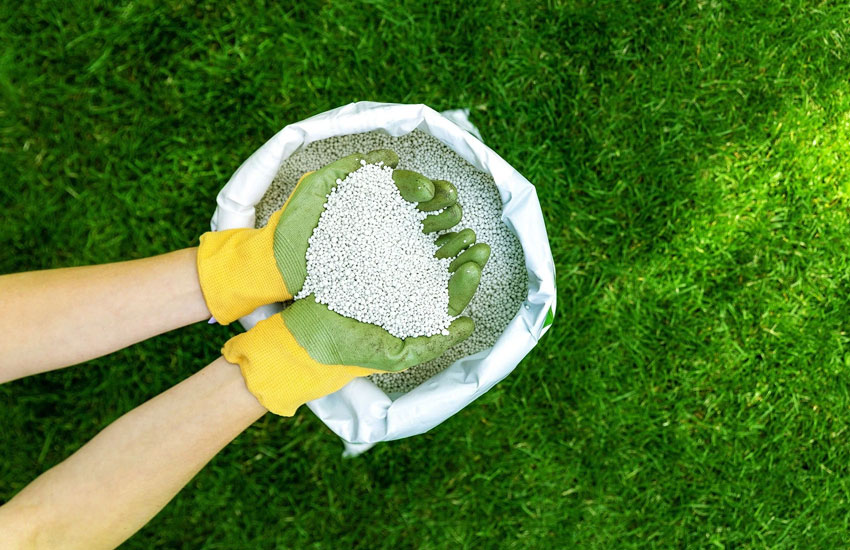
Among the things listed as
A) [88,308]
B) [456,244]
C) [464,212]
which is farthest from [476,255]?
[88,308]

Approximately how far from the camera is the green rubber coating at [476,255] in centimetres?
85

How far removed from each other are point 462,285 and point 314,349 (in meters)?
0.23

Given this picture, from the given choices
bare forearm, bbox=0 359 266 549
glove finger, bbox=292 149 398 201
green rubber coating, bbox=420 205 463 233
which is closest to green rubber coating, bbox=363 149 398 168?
glove finger, bbox=292 149 398 201

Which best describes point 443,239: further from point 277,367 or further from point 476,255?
point 277,367

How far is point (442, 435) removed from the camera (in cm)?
111

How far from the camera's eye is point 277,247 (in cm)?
84

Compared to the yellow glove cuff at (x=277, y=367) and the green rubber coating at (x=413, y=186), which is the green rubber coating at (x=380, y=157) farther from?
the yellow glove cuff at (x=277, y=367)

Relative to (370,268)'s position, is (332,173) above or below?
above

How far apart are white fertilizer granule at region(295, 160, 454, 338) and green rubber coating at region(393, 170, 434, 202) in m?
0.03

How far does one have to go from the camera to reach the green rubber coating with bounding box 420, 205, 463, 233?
876 mm

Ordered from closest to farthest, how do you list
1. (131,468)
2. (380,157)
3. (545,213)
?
(131,468) → (380,157) → (545,213)

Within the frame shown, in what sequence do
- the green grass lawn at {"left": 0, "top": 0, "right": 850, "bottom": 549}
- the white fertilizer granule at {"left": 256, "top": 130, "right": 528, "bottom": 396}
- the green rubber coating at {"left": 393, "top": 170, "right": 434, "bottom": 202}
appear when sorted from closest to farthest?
the green rubber coating at {"left": 393, "top": 170, "right": 434, "bottom": 202} → the white fertilizer granule at {"left": 256, "top": 130, "right": 528, "bottom": 396} → the green grass lawn at {"left": 0, "top": 0, "right": 850, "bottom": 549}

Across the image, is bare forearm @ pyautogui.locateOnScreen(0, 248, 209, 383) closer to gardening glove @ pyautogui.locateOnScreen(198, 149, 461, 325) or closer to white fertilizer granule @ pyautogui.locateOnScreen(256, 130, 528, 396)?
gardening glove @ pyautogui.locateOnScreen(198, 149, 461, 325)

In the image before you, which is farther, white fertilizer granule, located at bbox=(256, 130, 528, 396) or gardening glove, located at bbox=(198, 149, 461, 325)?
white fertilizer granule, located at bbox=(256, 130, 528, 396)
